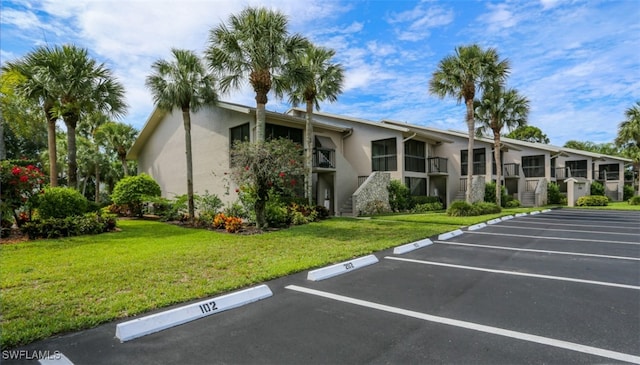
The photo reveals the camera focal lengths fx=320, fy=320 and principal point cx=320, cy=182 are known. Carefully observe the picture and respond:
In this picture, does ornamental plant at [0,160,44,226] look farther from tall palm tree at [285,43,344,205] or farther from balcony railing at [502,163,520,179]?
balcony railing at [502,163,520,179]

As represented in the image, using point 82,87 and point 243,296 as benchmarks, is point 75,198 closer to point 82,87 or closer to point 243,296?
point 82,87

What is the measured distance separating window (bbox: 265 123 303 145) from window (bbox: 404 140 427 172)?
28.4 feet

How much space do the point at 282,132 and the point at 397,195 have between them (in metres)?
8.53

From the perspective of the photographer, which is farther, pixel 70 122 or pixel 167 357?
pixel 70 122

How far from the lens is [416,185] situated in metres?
24.5

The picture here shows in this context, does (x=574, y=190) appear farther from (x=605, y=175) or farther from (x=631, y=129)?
(x=605, y=175)

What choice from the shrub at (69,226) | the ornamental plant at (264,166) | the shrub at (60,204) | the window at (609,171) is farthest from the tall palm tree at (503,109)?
the window at (609,171)

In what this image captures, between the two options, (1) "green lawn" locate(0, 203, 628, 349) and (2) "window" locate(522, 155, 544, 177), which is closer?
(1) "green lawn" locate(0, 203, 628, 349)

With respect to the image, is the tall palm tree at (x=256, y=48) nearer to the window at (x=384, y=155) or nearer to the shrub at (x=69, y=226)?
the shrub at (x=69, y=226)

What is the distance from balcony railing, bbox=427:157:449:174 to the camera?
25.0 meters

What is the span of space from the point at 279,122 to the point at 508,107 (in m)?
17.0

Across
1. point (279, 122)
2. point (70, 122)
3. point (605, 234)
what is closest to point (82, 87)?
point (70, 122)

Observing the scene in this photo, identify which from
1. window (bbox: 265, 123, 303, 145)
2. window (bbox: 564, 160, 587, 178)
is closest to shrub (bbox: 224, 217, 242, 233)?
window (bbox: 265, 123, 303, 145)

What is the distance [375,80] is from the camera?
1859 centimetres
